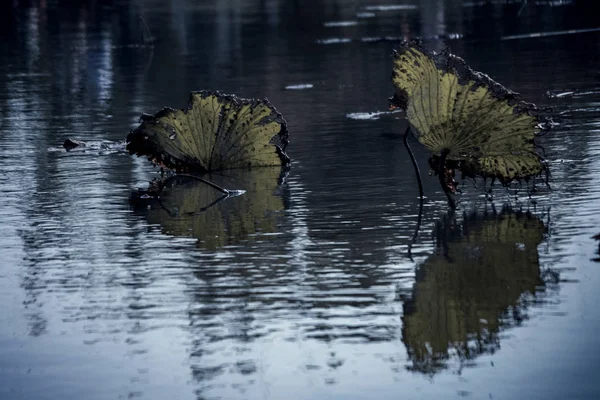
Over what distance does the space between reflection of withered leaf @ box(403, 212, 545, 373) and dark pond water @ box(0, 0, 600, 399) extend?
21 mm

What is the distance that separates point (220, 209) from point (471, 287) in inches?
155

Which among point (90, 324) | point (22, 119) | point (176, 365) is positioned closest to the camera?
point (176, 365)

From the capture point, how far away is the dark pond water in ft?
23.1

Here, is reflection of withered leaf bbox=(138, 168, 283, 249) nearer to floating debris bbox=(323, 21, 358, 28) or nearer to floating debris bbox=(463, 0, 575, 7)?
floating debris bbox=(323, 21, 358, 28)

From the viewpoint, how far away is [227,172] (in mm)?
14359

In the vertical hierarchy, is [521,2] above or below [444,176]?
→ above

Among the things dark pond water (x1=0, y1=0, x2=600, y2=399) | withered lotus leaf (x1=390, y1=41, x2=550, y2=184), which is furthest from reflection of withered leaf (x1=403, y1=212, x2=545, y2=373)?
withered lotus leaf (x1=390, y1=41, x2=550, y2=184)

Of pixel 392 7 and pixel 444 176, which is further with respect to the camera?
pixel 392 7

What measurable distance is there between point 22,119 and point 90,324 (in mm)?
12500

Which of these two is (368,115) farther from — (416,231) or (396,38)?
(396,38)

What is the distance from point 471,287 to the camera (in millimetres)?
8648

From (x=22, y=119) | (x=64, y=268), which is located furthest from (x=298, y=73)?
(x=64, y=268)

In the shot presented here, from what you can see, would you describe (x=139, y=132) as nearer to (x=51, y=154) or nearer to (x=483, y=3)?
(x=51, y=154)

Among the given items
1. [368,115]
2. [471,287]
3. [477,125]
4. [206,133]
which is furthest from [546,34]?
[471,287]
